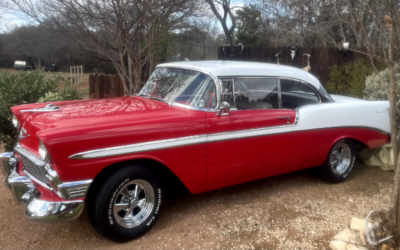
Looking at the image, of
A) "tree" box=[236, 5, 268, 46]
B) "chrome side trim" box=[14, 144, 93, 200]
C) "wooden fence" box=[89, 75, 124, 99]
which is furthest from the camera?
"tree" box=[236, 5, 268, 46]

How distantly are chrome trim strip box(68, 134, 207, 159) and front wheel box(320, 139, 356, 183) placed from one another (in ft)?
6.86

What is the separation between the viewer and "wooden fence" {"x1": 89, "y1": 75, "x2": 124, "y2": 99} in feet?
37.9

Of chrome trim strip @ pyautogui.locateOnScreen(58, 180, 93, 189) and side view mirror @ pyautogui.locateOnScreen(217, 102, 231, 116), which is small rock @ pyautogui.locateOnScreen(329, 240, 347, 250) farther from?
chrome trim strip @ pyautogui.locateOnScreen(58, 180, 93, 189)

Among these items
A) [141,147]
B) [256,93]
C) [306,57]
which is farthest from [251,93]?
[306,57]

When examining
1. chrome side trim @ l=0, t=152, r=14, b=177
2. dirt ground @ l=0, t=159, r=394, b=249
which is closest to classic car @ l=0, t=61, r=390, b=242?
chrome side trim @ l=0, t=152, r=14, b=177

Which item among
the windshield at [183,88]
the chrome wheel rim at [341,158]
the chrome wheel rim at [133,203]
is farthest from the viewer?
the chrome wheel rim at [341,158]

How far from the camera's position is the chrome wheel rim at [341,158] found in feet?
14.9

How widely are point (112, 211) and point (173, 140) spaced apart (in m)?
0.84

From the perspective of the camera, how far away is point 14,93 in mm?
4973

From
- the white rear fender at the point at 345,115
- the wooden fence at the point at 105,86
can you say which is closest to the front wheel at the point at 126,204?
the white rear fender at the point at 345,115

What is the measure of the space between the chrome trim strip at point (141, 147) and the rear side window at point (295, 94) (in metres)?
1.47

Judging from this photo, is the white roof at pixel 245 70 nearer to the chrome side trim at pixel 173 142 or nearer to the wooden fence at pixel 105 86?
the chrome side trim at pixel 173 142

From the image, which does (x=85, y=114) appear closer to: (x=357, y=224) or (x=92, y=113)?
(x=92, y=113)

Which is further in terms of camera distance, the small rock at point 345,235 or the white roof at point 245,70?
the white roof at point 245,70
